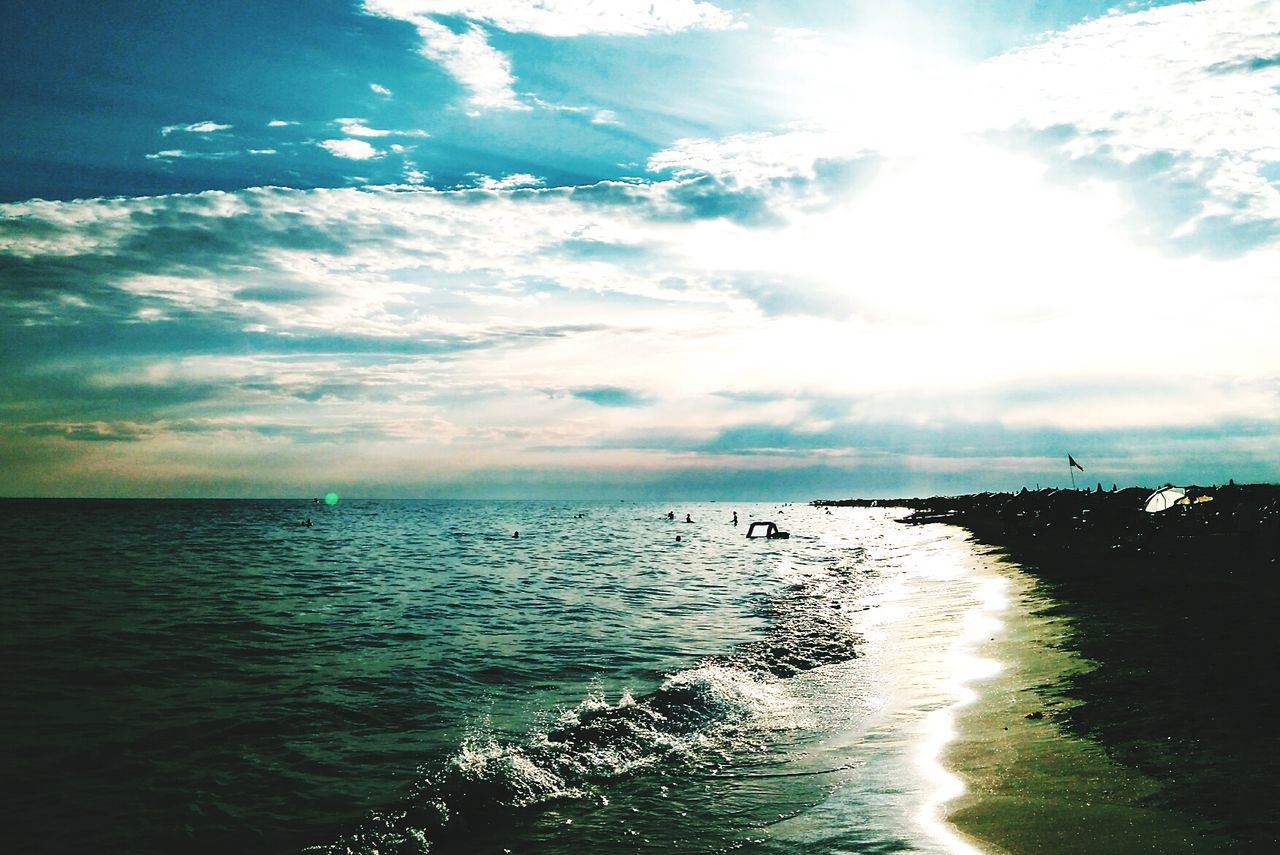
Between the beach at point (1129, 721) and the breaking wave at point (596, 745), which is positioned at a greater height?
the beach at point (1129, 721)

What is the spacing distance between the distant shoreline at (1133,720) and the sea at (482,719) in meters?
0.79

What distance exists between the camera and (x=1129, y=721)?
9320 mm

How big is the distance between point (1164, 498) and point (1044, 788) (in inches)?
1519

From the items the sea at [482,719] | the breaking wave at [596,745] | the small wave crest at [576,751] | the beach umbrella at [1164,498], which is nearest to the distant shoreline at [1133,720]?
the sea at [482,719]

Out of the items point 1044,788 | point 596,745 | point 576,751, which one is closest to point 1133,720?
point 1044,788

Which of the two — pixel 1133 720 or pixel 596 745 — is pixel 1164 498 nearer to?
pixel 1133 720

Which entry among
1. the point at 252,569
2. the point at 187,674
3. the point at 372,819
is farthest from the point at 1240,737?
the point at 252,569

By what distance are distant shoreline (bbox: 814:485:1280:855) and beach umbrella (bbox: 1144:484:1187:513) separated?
15992 millimetres

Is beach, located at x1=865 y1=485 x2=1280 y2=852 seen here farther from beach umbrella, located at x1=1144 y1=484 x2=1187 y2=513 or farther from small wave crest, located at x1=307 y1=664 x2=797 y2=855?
beach umbrella, located at x1=1144 y1=484 x2=1187 y2=513

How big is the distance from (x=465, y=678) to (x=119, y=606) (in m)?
18.4

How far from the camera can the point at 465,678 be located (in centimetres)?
1638

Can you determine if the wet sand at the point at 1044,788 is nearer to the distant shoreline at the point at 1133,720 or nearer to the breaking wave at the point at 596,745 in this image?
the distant shoreline at the point at 1133,720

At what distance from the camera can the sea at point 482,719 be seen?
838 centimetres

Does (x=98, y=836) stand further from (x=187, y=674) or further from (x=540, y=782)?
(x=187, y=674)
